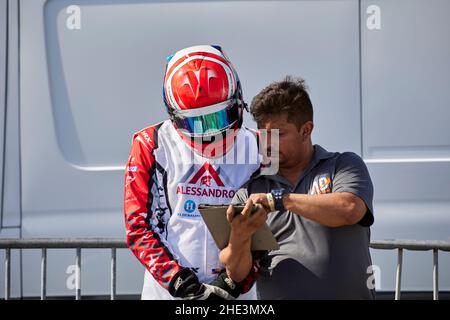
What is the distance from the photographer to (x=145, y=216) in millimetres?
2658

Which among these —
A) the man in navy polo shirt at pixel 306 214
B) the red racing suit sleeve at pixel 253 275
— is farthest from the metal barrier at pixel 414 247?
the red racing suit sleeve at pixel 253 275

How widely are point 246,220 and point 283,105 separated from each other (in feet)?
1.88

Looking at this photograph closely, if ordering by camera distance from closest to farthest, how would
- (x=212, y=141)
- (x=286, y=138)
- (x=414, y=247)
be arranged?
(x=212, y=141) < (x=286, y=138) < (x=414, y=247)

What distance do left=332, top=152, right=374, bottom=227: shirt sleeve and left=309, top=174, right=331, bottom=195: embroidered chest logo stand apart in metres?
0.02

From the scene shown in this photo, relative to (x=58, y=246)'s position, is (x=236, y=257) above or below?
above

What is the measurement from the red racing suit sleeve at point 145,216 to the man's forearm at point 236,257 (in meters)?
0.15

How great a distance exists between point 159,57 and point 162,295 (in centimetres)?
168

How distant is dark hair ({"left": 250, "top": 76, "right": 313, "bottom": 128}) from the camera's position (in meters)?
2.98

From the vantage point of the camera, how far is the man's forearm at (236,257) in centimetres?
262

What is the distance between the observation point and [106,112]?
4.11 meters

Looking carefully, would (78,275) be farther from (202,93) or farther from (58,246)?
(202,93)

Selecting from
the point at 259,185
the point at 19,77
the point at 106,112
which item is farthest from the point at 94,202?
the point at 259,185

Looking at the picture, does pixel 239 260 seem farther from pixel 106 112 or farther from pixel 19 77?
pixel 19 77

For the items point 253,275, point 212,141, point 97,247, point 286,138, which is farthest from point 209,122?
point 97,247
